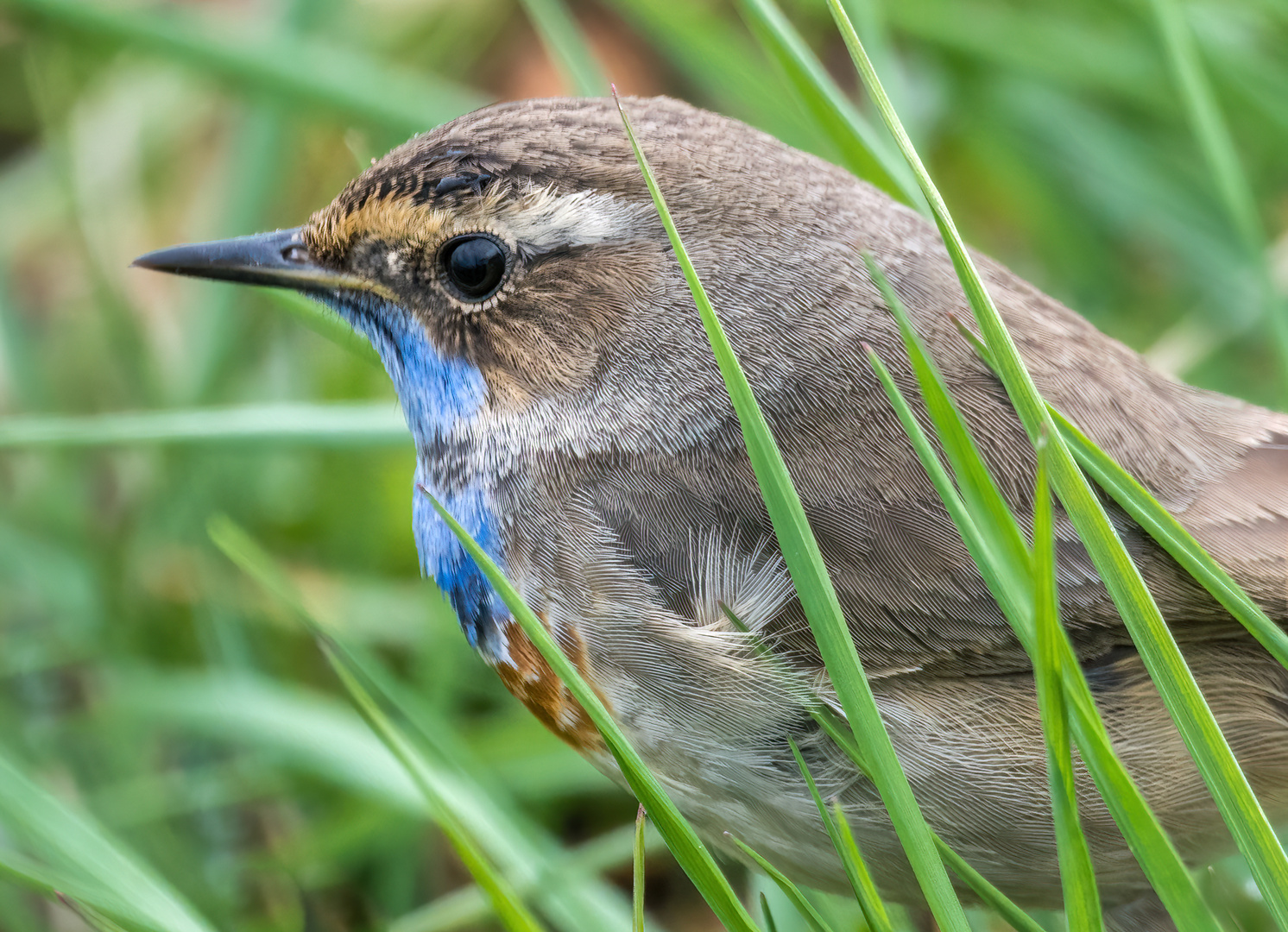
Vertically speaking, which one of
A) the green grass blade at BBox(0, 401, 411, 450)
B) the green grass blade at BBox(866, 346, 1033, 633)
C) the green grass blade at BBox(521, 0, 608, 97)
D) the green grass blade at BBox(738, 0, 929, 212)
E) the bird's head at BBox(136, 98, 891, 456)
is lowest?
the green grass blade at BBox(866, 346, 1033, 633)

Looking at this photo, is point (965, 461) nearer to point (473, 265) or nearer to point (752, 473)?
point (752, 473)

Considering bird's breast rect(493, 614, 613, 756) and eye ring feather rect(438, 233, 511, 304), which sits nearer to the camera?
bird's breast rect(493, 614, 613, 756)

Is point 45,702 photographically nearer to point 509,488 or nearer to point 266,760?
point 266,760

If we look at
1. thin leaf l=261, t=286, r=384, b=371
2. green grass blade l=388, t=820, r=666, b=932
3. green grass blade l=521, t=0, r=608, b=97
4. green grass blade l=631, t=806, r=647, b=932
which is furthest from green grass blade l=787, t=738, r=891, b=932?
green grass blade l=521, t=0, r=608, b=97

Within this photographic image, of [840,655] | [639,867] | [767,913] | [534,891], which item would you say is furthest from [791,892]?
[534,891]

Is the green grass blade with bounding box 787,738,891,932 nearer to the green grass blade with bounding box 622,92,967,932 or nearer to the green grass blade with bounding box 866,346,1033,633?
the green grass blade with bounding box 622,92,967,932

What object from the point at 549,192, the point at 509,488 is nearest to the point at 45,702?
the point at 509,488
